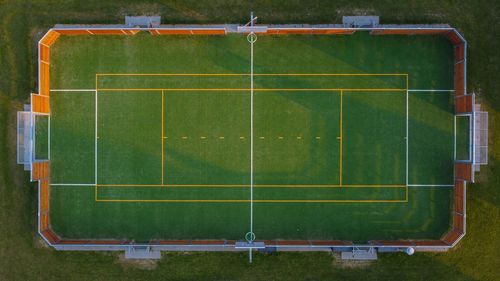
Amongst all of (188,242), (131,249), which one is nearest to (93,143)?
(131,249)

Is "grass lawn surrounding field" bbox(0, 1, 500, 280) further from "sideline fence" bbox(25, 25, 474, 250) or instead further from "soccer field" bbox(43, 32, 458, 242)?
"sideline fence" bbox(25, 25, 474, 250)

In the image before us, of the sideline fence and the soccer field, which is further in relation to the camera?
the soccer field

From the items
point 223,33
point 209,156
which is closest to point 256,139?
point 209,156

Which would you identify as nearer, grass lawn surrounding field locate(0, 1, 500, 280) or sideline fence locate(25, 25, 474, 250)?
sideline fence locate(25, 25, 474, 250)

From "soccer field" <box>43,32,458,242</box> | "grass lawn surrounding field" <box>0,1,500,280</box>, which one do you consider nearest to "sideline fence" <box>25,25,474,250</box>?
"soccer field" <box>43,32,458,242</box>

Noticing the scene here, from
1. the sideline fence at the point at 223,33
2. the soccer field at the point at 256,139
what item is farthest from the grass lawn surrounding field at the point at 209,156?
the sideline fence at the point at 223,33
